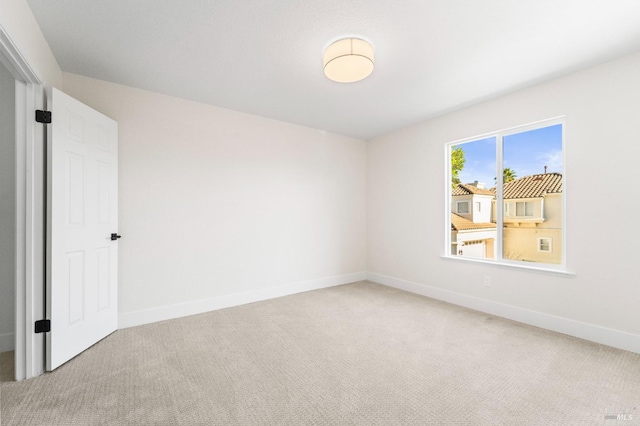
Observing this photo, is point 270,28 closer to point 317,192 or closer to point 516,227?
point 317,192

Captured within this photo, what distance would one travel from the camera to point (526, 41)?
84.7 inches

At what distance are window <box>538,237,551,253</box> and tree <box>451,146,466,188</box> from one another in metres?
1.20

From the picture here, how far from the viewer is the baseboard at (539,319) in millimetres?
2393

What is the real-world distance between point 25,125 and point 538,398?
157 inches

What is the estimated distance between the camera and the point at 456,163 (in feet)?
12.5

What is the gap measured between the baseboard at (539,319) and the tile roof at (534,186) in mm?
1297

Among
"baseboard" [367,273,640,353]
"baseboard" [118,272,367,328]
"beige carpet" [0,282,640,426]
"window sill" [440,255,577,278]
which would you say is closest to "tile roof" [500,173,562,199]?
"window sill" [440,255,577,278]

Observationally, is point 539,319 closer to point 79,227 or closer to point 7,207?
point 79,227

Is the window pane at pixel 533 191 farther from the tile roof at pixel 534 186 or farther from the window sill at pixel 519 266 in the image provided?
the window sill at pixel 519 266

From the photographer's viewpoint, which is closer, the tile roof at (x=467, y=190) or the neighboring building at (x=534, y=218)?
the neighboring building at (x=534, y=218)

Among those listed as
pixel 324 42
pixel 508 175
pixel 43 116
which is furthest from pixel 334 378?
pixel 508 175

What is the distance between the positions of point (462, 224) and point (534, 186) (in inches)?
36.4

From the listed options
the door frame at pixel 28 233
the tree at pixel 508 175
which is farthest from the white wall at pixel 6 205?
the tree at pixel 508 175

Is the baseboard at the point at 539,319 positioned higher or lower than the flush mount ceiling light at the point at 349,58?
lower
